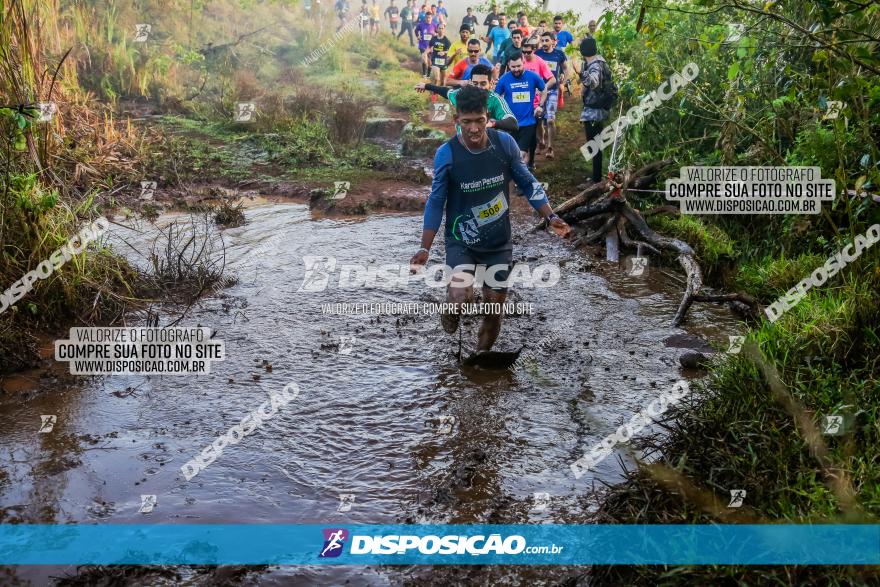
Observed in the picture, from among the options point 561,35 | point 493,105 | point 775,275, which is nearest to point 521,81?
point 493,105

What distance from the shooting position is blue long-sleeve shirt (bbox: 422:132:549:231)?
5.58m

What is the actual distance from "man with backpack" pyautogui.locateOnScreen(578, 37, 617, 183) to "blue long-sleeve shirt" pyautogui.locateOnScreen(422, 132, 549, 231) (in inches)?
241

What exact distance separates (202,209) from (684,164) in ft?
24.1

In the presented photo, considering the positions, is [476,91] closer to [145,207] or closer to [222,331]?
[222,331]

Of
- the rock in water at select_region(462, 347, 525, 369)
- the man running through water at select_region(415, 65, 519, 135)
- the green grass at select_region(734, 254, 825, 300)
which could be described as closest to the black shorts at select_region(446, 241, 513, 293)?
the rock in water at select_region(462, 347, 525, 369)

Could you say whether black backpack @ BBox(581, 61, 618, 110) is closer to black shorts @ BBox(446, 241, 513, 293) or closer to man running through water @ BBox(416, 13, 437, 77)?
black shorts @ BBox(446, 241, 513, 293)

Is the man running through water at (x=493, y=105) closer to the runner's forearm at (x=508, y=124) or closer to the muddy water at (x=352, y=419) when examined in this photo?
the runner's forearm at (x=508, y=124)

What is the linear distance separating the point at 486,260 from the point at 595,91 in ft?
21.6

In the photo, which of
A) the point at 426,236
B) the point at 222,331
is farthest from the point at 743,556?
the point at 222,331

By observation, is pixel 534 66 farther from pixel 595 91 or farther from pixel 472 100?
pixel 472 100

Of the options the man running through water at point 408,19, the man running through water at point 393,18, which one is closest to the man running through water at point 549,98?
the man running through water at point 408,19

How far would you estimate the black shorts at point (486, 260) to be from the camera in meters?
5.84

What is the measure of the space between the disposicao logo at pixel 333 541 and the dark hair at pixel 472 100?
3.16 meters

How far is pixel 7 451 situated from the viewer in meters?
4.78
